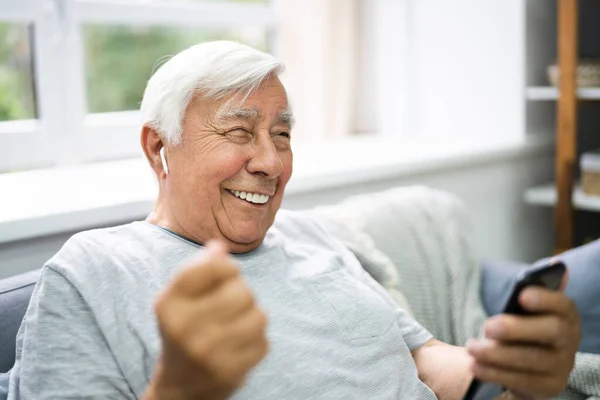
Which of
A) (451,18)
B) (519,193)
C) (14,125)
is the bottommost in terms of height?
(519,193)

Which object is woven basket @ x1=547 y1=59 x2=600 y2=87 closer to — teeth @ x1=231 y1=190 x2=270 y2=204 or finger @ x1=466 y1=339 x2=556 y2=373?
teeth @ x1=231 y1=190 x2=270 y2=204

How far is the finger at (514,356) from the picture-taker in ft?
3.10

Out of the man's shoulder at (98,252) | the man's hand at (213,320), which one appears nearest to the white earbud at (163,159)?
the man's shoulder at (98,252)

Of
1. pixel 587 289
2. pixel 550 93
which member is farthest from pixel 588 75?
pixel 587 289

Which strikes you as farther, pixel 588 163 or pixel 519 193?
pixel 519 193

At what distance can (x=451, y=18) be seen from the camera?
9.79 feet

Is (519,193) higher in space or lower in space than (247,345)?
lower

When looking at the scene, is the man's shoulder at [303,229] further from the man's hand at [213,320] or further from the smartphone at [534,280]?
the man's hand at [213,320]

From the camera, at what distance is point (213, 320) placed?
71 cm

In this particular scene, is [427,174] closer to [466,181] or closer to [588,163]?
[466,181]

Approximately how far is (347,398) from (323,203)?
1.03 meters

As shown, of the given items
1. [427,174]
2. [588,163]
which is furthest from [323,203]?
[588,163]

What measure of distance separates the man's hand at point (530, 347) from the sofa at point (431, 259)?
713 mm

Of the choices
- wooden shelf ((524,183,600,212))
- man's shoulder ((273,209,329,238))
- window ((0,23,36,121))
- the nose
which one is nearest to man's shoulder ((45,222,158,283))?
the nose
